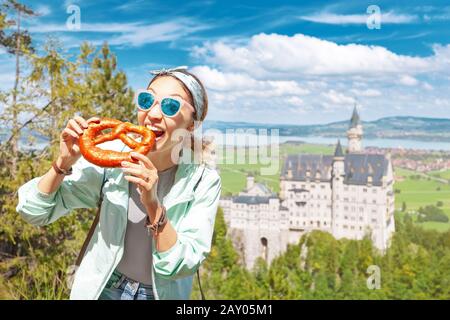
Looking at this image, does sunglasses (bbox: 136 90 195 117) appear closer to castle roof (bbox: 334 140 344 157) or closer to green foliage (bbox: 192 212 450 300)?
green foliage (bbox: 192 212 450 300)

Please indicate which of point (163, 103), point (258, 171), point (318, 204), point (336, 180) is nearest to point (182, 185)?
point (163, 103)

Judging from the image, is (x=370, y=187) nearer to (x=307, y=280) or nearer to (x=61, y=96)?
(x=307, y=280)

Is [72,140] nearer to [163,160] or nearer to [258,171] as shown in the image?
[163,160]

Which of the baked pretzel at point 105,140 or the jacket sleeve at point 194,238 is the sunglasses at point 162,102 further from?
the jacket sleeve at point 194,238

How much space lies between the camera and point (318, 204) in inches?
1425

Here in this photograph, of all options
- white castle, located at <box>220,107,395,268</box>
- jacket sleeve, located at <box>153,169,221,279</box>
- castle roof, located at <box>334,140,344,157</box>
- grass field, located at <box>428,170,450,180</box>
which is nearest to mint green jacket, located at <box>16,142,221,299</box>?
jacket sleeve, located at <box>153,169,221,279</box>

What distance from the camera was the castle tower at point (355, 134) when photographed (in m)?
36.6

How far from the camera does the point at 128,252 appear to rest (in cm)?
114

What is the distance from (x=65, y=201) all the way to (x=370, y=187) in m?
35.2

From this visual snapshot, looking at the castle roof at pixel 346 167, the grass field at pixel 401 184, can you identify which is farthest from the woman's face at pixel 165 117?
the castle roof at pixel 346 167

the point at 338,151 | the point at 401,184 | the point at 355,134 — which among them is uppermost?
the point at 355,134

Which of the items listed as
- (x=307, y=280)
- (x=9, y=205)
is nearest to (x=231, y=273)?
(x=307, y=280)

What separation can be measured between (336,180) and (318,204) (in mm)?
2301

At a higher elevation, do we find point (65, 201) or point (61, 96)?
point (61, 96)
